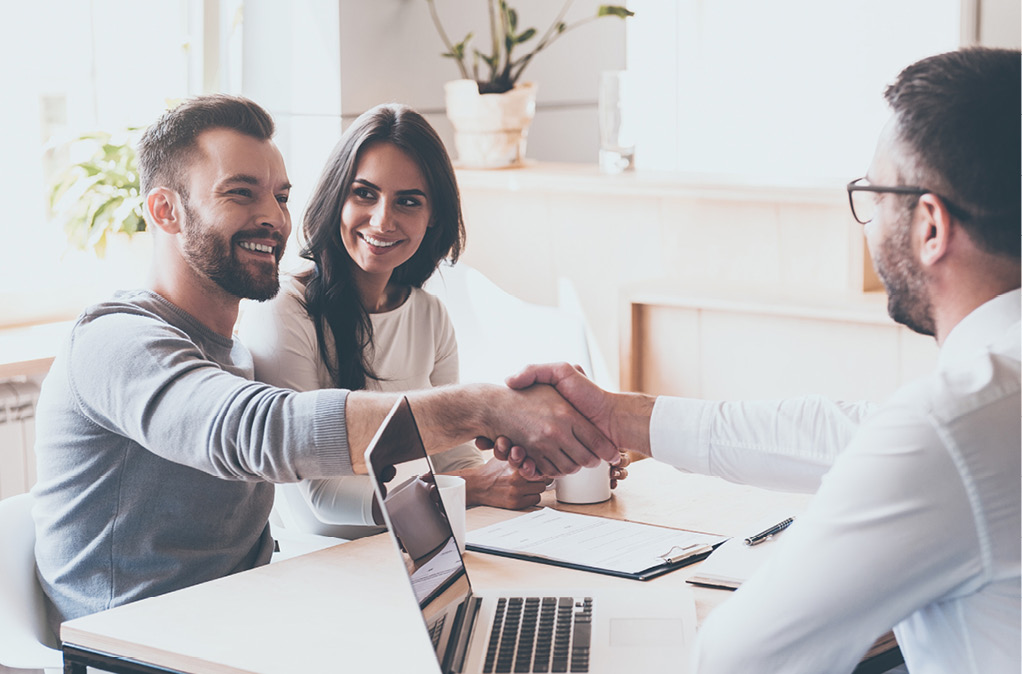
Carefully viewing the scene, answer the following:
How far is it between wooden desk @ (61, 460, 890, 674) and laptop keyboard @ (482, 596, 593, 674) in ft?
0.26

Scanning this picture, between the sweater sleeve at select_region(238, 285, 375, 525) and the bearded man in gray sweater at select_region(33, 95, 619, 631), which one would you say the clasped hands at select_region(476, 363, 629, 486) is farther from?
the sweater sleeve at select_region(238, 285, 375, 525)

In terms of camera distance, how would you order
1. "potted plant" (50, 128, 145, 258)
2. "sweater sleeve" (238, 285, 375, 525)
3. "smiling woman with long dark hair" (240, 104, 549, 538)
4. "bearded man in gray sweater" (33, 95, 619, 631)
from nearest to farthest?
"bearded man in gray sweater" (33, 95, 619, 631) < "sweater sleeve" (238, 285, 375, 525) < "smiling woman with long dark hair" (240, 104, 549, 538) < "potted plant" (50, 128, 145, 258)

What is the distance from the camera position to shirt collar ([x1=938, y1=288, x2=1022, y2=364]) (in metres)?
1.17

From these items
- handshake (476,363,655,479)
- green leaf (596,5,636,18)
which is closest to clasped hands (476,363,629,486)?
handshake (476,363,655,479)

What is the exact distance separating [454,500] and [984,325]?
755 mm

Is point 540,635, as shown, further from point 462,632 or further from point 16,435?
point 16,435

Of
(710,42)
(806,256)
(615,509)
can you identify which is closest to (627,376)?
(806,256)

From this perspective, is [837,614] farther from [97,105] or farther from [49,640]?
[97,105]

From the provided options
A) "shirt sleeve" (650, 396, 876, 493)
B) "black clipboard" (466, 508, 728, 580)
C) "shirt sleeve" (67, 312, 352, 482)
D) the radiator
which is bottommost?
the radiator

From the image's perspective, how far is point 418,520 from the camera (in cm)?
131

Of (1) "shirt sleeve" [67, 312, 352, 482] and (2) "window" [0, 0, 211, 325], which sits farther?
(2) "window" [0, 0, 211, 325]

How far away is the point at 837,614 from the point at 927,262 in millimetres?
397

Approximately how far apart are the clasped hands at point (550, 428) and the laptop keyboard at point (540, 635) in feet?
1.46

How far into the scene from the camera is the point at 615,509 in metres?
1.91
